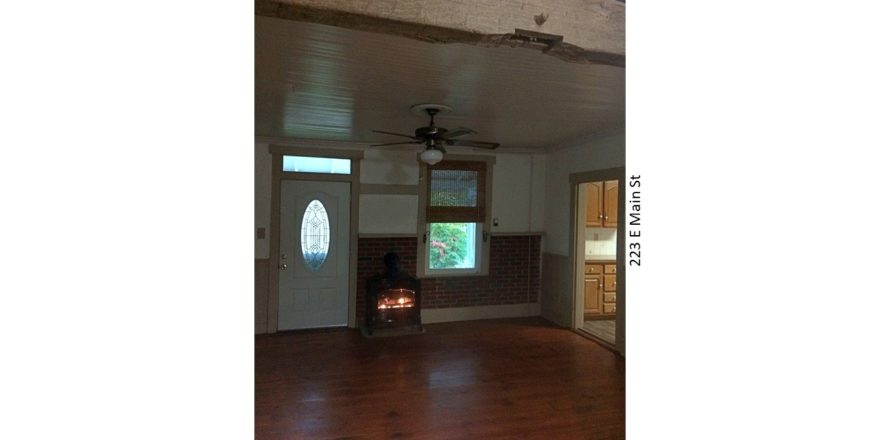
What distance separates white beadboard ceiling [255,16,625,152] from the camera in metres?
2.34

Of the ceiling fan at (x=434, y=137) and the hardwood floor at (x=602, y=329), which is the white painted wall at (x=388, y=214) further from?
the hardwood floor at (x=602, y=329)

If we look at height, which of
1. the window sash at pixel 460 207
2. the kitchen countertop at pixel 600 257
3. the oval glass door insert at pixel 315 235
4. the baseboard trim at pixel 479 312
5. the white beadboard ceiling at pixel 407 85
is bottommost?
the baseboard trim at pixel 479 312

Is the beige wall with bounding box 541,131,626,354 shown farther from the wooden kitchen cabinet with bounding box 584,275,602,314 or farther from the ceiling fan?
the ceiling fan

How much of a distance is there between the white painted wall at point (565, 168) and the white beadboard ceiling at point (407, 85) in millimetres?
237

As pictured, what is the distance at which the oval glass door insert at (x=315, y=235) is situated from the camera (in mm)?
5195

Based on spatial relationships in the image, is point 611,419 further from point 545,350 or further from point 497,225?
point 497,225

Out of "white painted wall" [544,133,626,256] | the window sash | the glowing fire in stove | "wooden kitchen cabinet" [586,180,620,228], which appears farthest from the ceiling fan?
"wooden kitchen cabinet" [586,180,620,228]

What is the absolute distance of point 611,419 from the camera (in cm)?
300

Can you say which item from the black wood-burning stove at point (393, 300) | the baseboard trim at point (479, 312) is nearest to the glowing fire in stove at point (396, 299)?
the black wood-burning stove at point (393, 300)

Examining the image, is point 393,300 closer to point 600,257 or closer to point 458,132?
point 458,132
